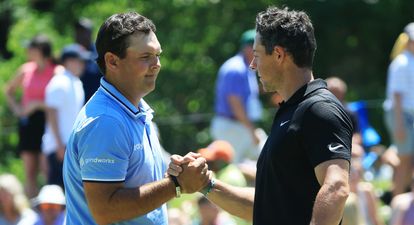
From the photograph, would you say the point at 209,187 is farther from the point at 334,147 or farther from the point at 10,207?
the point at 10,207

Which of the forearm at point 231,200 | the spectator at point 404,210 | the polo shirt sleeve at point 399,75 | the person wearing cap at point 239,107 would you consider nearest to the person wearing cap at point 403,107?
the polo shirt sleeve at point 399,75

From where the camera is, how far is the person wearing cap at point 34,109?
10.9 meters

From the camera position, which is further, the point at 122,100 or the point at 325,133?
the point at 122,100

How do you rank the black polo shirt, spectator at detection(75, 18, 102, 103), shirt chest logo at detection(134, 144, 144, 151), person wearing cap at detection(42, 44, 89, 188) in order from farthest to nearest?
person wearing cap at detection(42, 44, 89, 188) → spectator at detection(75, 18, 102, 103) → shirt chest logo at detection(134, 144, 144, 151) → the black polo shirt

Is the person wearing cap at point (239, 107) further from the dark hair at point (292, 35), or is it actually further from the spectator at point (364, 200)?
the dark hair at point (292, 35)

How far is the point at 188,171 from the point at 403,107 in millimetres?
5591

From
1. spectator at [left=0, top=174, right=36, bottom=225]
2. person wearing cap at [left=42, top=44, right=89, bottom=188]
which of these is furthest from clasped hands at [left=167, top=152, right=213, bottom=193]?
person wearing cap at [left=42, top=44, right=89, bottom=188]

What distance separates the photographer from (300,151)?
15.0 feet

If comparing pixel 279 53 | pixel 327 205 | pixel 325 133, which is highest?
pixel 279 53

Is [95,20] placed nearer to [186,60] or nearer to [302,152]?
[186,60]

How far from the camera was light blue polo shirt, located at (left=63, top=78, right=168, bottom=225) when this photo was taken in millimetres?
4754

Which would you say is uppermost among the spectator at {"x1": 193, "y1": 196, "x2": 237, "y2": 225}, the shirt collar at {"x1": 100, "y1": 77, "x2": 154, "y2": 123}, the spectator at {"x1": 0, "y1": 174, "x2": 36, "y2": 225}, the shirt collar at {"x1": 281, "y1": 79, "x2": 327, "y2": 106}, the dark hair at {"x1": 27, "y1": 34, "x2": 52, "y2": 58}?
the shirt collar at {"x1": 281, "y1": 79, "x2": 327, "y2": 106}

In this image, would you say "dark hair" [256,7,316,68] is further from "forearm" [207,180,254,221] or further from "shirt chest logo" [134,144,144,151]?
"forearm" [207,180,254,221]

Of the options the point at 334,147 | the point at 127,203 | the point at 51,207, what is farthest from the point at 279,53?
the point at 51,207
